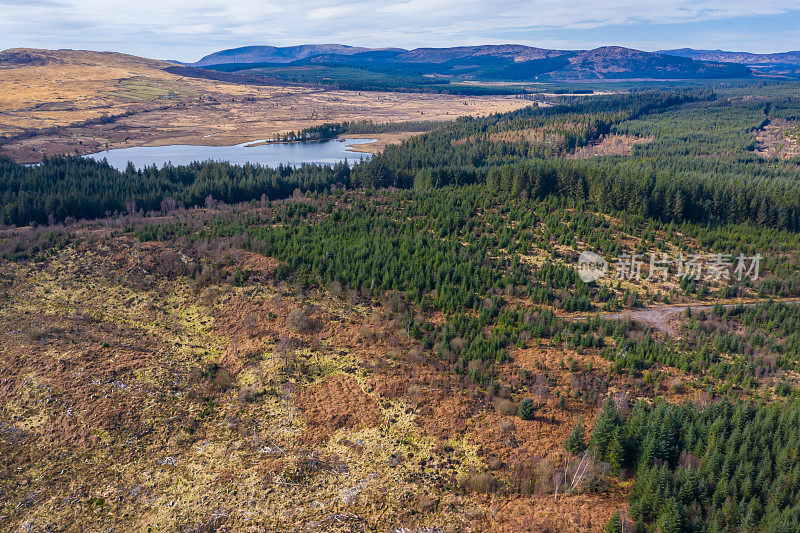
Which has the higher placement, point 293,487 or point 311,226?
point 311,226

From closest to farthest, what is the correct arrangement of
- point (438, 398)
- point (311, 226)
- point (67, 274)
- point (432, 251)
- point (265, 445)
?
point (265, 445)
point (438, 398)
point (67, 274)
point (432, 251)
point (311, 226)

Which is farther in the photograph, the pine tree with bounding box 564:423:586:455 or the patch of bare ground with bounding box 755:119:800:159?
the patch of bare ground with bounding box 755:119:800:159

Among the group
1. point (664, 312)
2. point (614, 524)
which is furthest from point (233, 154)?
point (614, 524)

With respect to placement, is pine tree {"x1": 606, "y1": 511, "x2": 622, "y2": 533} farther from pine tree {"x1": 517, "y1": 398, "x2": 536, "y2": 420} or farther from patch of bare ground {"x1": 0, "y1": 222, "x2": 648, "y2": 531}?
pine tree {"x1": 517, "y1": 398, "x2": 536, "y2": 420}

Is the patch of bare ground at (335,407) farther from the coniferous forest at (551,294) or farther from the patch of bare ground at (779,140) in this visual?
the patch of bare ground at (779,140)

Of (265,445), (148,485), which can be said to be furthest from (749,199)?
(148,485)

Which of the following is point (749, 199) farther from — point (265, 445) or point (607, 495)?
point (265, 445)

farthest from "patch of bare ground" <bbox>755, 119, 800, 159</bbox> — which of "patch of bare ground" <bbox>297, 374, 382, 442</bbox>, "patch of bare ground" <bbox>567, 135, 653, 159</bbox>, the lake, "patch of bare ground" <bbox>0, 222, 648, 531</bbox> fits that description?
"patch of bare ground" <bbox>297, 374, 382, 442</bbox>
